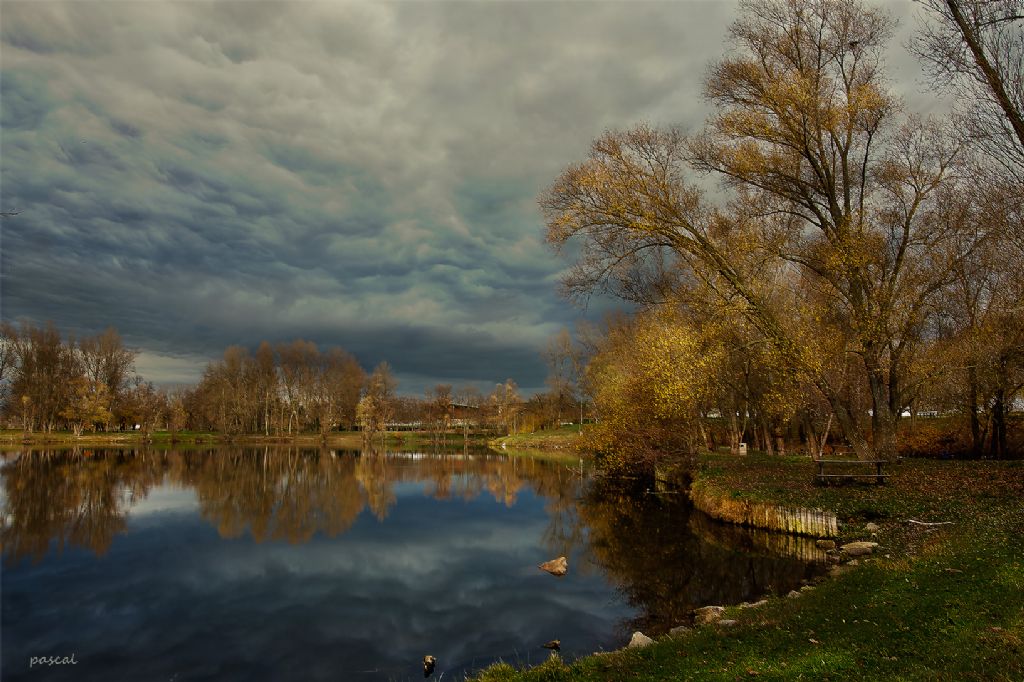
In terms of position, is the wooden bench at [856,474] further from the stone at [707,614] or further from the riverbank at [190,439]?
the riverbank at [190,439]

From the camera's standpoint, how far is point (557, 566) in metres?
15.8

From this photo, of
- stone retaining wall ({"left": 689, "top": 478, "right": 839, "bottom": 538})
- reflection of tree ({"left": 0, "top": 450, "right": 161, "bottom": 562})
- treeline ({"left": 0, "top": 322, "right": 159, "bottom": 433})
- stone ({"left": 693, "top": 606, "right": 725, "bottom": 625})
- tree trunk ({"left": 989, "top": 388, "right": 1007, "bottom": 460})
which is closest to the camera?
stone ({"left": 693, "top": 606, "right": 725, "bottom": 625})

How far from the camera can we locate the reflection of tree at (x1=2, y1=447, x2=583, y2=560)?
822 inches

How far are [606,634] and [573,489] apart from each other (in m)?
23.2

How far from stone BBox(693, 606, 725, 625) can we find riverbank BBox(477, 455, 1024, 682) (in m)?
0.23

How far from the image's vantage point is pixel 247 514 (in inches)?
982

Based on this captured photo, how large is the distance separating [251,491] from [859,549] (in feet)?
99.6

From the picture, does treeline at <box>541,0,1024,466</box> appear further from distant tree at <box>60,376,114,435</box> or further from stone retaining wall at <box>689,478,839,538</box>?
distant tree at <box>60,376,114,435</box>

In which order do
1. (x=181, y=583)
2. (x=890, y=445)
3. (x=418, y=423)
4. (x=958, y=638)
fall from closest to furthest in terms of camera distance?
(x=958, y=638) → (x=181, y=583) → (x=890, y=445) → (x=418, y=423)

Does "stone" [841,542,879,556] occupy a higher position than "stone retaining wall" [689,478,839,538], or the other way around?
"stone" [841,542,879,556]

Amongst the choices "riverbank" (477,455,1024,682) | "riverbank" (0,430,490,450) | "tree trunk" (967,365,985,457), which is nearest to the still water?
"riverbank" (477,455,1024,682)

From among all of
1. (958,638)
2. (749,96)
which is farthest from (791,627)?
(749,96)

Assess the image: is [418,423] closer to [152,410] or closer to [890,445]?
[152,410]

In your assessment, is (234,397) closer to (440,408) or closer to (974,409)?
(440,408)
